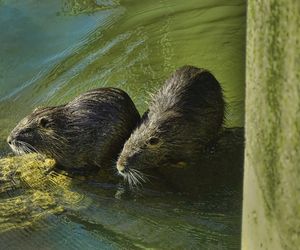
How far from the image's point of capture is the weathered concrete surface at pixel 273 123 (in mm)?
2164

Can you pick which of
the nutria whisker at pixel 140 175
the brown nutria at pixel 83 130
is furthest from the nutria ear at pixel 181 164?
the brown nutria at pixel 83 130

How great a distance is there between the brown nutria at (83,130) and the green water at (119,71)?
10.4 inches

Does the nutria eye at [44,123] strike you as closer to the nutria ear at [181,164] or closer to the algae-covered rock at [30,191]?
the algae-covered rock at [30,191]

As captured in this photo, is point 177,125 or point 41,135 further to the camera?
point 41,135

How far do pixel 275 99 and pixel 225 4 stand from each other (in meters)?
4.97

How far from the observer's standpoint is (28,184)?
16.0 feet

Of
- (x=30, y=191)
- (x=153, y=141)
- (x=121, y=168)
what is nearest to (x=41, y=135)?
(x=30, y=191)

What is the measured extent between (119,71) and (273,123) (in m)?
3.99

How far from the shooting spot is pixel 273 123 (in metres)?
2.33

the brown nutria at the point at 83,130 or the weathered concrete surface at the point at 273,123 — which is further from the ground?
the weathered concrete surface at the point at 273,123

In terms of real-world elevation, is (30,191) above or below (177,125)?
below

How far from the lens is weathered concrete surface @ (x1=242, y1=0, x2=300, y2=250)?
216 centimetres

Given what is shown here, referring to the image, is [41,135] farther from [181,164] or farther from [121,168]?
[181,164]

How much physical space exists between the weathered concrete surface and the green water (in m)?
1.44
